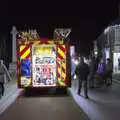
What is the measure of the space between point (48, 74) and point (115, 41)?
3900 centimetres

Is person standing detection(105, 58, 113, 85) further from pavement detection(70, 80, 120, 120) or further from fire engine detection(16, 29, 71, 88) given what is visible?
pavement detection(70, 80, 120, 120)

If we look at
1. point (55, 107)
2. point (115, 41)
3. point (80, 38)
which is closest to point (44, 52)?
point (55, 107)

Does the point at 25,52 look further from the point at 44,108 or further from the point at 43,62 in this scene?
the point at 44,108

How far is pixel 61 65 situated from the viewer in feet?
71.3

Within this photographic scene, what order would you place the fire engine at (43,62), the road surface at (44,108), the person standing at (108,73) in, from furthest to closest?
the person standing at (108,73), the fire engine at (43,62), the road surface at (44,108)

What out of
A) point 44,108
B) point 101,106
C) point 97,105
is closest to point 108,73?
point 97,105

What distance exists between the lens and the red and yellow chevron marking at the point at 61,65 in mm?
21594

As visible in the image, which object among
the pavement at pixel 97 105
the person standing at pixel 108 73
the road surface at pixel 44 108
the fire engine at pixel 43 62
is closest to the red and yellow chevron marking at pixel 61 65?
the fire engine at pixel 43 62

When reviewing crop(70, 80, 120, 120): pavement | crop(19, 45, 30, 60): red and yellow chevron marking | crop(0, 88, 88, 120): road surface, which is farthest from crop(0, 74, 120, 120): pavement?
crop(19, 45, 30, 60): red and yellow chevron marking

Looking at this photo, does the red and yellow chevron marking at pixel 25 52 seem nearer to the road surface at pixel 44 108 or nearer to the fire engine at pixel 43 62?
the fire engine at pixel 43 62

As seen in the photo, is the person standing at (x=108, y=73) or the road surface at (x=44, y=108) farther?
the person standing at (x=108, y=73)

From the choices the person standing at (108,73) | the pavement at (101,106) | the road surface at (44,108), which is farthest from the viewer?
the person standing at (108,73)

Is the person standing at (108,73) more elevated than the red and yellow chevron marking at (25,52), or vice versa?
the red and yellow chevron marking at (25,52)

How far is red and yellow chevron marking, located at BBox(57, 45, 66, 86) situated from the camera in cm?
2159
